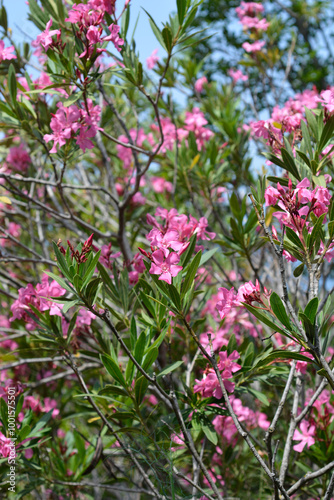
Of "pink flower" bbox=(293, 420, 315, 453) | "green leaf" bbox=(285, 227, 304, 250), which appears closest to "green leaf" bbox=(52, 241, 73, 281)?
"green leaf" bbox=(285, 227, 304, 250)

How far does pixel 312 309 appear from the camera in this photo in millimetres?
896

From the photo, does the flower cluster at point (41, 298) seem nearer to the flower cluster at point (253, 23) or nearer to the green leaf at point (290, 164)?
the green leaf at point (290, 164)

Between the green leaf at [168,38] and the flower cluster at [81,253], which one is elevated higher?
the green leaf at [168,38]

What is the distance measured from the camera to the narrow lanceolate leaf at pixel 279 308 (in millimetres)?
927

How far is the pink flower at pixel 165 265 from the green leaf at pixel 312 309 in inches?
12.5

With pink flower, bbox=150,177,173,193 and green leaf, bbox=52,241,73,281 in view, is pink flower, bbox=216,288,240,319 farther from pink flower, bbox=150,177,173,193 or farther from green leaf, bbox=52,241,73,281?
pink flower, bbox=150,177,173,193

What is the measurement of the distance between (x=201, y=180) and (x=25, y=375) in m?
1.58

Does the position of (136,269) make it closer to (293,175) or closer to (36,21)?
(293,175)

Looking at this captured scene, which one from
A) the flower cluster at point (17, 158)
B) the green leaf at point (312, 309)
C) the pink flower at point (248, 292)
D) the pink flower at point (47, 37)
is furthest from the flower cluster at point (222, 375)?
the flower cluster at point (17, 158)

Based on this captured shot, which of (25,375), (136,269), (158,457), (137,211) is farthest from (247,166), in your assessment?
(25,375)

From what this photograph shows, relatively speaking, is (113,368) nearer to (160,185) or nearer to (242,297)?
(242,297)

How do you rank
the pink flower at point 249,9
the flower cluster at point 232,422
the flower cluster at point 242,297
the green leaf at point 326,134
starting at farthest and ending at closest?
the pink flower at point 249,9
the flower cluster at point 232,422
the green leaf at point 326,134
the flower cluster at point 242,297

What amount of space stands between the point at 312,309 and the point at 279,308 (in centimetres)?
7

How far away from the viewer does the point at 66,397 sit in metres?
2.31
